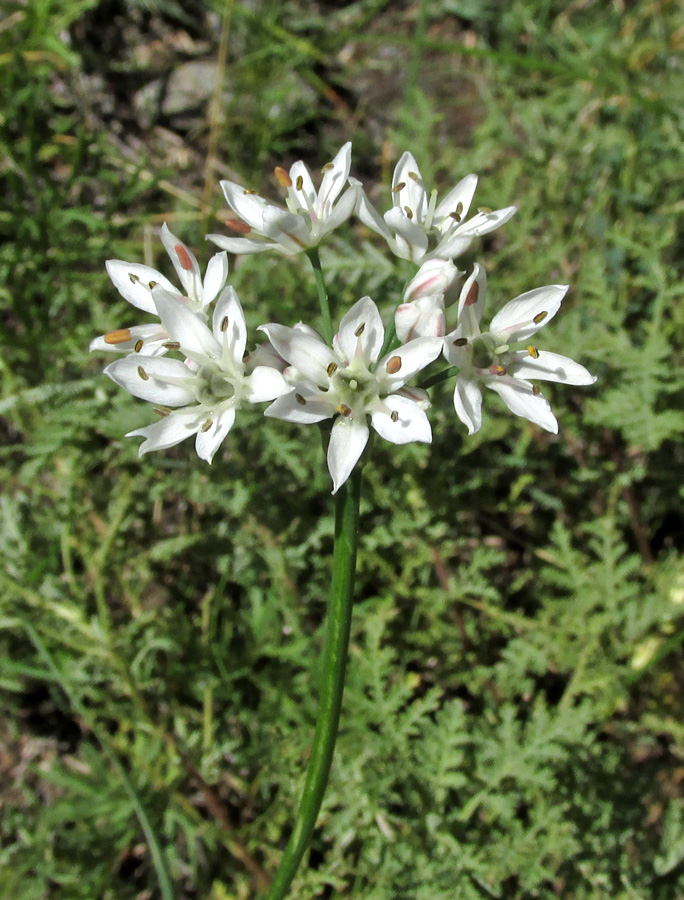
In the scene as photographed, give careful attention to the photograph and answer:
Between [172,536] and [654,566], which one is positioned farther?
[172,536]

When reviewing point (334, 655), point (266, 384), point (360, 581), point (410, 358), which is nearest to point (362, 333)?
point (410, 358)

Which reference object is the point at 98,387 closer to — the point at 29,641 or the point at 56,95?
the point at 29,641

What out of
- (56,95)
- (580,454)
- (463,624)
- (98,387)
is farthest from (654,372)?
(56,95)

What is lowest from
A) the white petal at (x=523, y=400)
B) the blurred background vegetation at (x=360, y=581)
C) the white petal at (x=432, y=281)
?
the blurred background vegetation at (x=360, y=581)

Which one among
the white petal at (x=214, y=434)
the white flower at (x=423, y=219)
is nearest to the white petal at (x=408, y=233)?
the white flower at (x=423, y=219)

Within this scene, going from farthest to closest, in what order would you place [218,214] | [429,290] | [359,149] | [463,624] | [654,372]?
[359,149], [218,214], [463,624], [654,372], [429,290]

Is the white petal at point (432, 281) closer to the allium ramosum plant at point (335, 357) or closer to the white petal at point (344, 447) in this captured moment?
the allium ramosum plant at point (335, 357)
